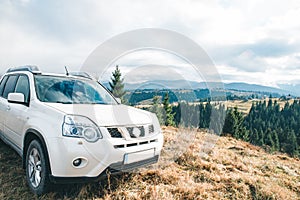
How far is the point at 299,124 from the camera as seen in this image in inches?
3250

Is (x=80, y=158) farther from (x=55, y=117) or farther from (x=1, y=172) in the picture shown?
(x=1, y=172)

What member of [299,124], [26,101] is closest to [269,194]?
[26,101]

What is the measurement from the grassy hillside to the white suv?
0.44 m

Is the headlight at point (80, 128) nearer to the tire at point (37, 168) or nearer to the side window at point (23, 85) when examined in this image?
the tire at point (37, 168)

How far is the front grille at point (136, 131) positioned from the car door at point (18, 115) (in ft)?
5.23

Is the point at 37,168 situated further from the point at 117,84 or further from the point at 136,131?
the point at 117,84

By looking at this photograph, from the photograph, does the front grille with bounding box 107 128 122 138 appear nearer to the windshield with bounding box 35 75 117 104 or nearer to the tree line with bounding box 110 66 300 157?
the windshield with bounding box 35 75 117 104

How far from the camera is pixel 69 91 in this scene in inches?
149

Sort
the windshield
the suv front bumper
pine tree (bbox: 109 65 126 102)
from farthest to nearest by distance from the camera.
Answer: pine tree (bbox: 109 65 126 102)
the windshield
the suv front bumper

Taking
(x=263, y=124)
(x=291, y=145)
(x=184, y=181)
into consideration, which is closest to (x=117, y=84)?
(x=184, y=181)

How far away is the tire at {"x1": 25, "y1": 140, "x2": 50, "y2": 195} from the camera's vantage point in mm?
2570

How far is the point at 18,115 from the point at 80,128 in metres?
1.56

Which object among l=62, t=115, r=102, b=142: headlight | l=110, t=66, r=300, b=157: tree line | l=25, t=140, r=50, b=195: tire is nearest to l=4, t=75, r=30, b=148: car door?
l=25, t=140, r=50, b=195: tire

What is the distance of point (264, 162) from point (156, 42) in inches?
190
